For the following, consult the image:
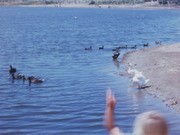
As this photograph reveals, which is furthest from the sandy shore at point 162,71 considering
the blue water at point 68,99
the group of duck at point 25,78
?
the group of duck at point 25,78

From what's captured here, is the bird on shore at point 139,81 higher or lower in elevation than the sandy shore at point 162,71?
higher

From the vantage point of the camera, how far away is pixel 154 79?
27188 mm

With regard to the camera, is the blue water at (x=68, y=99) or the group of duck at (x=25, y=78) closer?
the blue water at (x=68, y=99)

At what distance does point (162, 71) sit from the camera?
96.8 ft

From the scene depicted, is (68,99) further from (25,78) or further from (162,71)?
(162,71)

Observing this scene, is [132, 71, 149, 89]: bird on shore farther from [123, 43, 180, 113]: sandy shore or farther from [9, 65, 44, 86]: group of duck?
[9, 65, 44, 86]: group of duck

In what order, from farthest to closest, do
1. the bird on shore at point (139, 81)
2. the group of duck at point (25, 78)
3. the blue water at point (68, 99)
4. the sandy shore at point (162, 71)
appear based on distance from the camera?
the group of duck at point (25, 78) → the bird on shore at point (139, 81) → the sandy shore at point (162, 71) → the blue water at point (68, 99)

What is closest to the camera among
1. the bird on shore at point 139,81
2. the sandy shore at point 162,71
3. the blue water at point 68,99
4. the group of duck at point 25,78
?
the blue water at point 68,99

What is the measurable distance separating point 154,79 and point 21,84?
23.2 ft

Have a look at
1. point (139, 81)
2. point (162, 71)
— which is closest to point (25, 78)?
point (139, 81)

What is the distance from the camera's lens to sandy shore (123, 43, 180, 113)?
22375mm

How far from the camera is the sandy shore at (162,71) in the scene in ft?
73.4

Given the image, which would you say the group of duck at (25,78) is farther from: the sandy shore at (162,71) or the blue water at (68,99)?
the sandy shore at (162,71)

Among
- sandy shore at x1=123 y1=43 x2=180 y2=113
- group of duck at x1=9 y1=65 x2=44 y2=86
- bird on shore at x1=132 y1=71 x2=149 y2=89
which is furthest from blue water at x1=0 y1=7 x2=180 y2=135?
sandy shore at x1=123 y1=43 x2=180 y2=113
